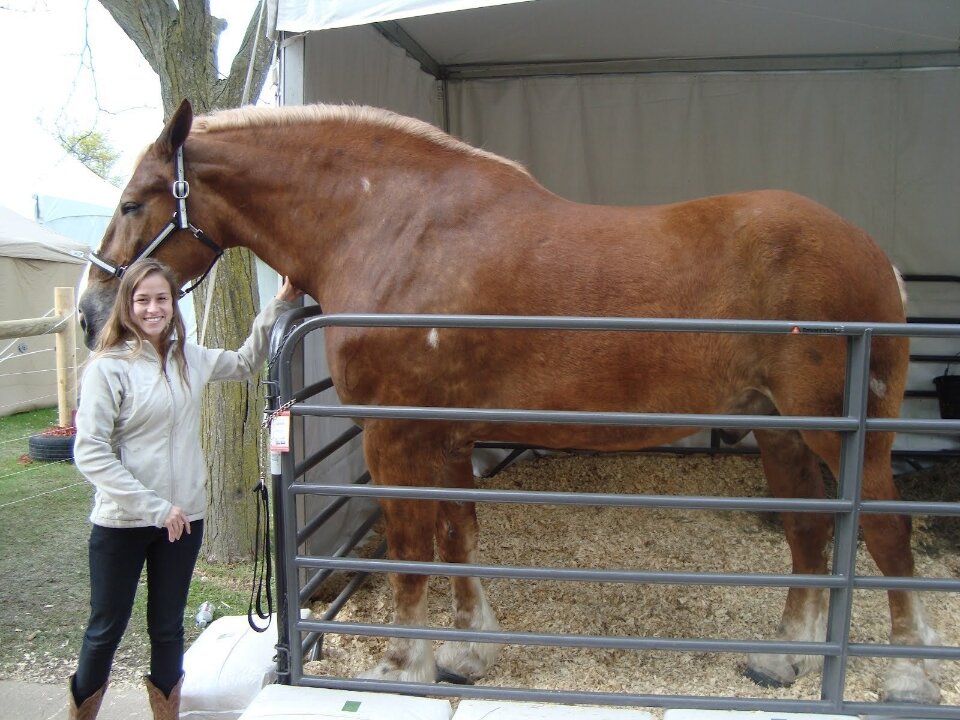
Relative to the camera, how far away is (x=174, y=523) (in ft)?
6.56

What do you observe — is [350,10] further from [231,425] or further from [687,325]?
[231,425]

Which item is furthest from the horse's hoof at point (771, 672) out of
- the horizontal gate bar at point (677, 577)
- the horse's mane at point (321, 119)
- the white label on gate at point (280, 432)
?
the horse's mane at point (321, 119)

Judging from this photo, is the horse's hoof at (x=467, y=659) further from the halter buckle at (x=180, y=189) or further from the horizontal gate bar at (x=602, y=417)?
the halter buckle at (x=180, y=189)

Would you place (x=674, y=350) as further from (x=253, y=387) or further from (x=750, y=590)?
(x=253, y=387)

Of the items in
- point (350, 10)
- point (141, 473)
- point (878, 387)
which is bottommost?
point (141, 473)

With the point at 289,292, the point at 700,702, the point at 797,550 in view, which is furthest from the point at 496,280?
the point at 797,550


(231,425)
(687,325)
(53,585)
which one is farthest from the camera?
(231,425)

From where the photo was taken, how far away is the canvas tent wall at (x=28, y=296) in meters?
8.52

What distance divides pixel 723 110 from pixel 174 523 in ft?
15.5

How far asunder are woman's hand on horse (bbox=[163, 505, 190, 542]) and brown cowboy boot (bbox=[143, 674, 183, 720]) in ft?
1.89

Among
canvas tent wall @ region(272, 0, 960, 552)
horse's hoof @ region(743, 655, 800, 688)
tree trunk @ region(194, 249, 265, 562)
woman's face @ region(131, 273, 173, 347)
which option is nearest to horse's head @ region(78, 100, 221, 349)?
woman's face @ region(131, 273, 173, 347)

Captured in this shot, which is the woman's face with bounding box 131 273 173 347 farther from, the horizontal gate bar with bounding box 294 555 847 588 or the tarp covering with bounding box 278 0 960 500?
the tarp covering with bounding box 278 0 960 500

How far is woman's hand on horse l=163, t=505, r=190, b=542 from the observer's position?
1985 millimetres

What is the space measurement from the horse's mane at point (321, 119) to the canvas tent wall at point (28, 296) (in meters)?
7.08
